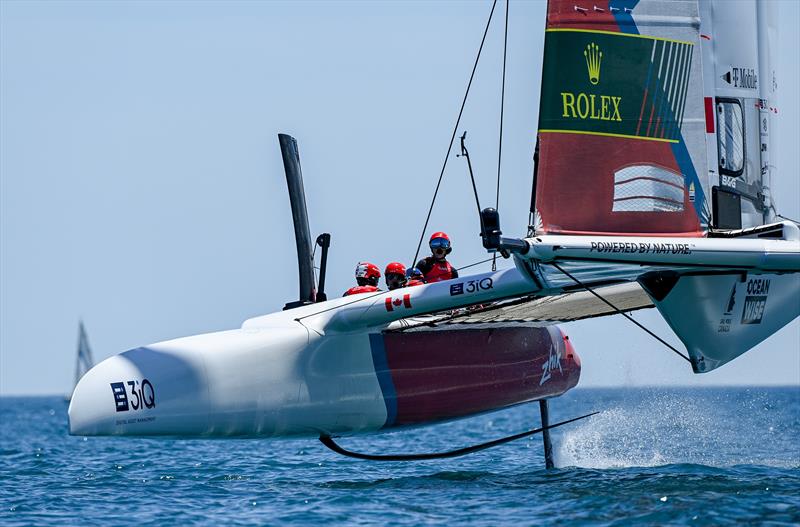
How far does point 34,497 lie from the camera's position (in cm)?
835

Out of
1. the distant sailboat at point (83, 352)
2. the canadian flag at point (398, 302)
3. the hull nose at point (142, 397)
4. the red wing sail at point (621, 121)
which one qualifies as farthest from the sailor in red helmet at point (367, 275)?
the distant sailboat at point (83, 352)

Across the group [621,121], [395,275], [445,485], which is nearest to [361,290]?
[395,275]

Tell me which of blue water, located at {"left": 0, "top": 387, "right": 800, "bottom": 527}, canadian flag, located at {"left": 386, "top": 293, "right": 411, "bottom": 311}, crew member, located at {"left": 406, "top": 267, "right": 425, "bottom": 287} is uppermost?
crew member, located at {"left": 406, "top": 267, "right": 425, "bottom": 287}

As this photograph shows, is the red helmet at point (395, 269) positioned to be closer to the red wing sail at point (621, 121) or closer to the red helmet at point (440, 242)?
the red helmet at point (440, 242)

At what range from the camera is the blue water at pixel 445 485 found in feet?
22.8

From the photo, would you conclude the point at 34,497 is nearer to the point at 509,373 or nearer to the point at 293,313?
the point at 293,313

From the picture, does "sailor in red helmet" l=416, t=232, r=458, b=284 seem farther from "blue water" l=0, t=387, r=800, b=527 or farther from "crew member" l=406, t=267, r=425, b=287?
"blue water" l=0, t=387, r=800, b=527

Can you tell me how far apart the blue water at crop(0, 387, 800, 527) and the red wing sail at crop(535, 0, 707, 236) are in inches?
62.3

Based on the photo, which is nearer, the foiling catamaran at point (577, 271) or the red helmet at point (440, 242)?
the foiling catamaran at point (577, 271)

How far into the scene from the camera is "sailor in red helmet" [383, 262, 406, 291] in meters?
9.29

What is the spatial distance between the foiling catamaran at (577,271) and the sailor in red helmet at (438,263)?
29cm

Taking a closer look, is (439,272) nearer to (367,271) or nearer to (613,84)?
(367,271)

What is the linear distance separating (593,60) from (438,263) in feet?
6.98

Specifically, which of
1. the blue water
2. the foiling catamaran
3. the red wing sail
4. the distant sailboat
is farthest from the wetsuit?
the distant sailboat
